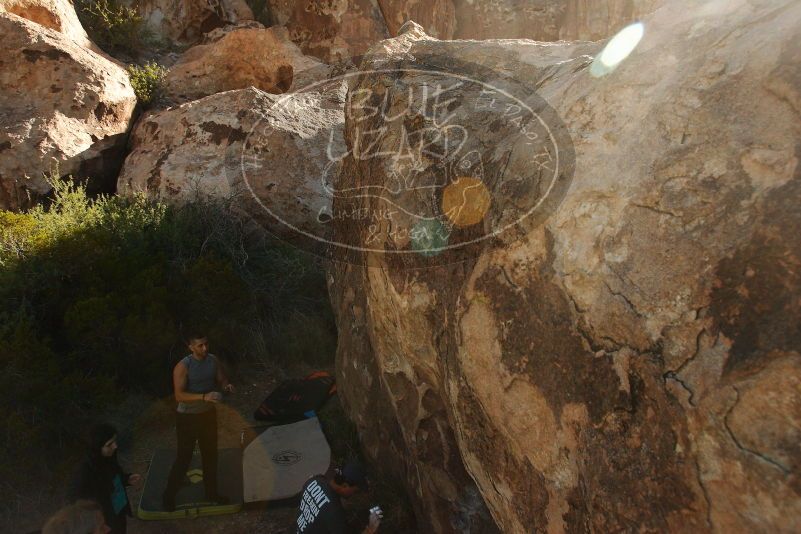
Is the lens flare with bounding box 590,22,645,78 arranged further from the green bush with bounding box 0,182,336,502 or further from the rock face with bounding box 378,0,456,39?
the rock face with bounding box 378,0,456,39

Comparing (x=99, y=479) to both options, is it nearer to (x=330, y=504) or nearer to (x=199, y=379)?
(x=199, y=379)

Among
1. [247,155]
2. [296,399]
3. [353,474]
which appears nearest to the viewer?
[353,474]

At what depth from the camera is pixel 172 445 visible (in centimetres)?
466

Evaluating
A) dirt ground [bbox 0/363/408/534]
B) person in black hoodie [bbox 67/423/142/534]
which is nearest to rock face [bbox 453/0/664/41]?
dirt ground [bbox 0/363/408/534]

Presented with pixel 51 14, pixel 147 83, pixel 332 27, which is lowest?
pixel 147 83

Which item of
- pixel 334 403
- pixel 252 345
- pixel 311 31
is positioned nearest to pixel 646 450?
pixel 334 403

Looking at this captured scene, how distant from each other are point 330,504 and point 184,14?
35.8 feet

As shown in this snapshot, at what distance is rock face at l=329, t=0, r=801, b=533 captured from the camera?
145cm

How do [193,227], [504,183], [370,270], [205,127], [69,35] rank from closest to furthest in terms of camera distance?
[504,183] < [370,270] < [193,227] < [205,127] < [69,35]

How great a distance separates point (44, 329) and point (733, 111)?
5.07 m

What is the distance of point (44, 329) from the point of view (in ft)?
16.2

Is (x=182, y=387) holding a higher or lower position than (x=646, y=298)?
lower

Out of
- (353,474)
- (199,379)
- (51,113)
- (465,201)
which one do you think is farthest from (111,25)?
(465,201)

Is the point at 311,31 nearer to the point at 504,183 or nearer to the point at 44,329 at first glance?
the point at 44,329
